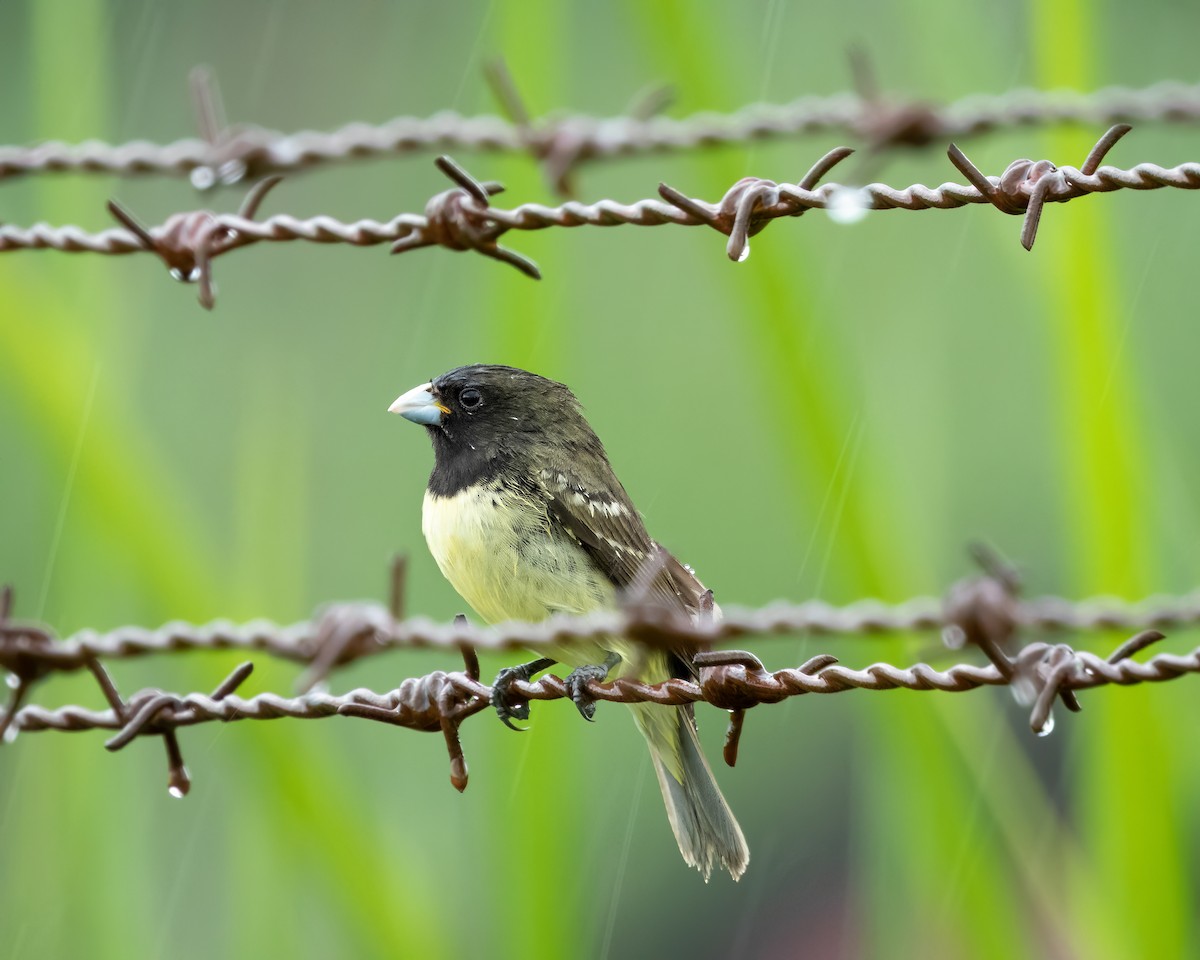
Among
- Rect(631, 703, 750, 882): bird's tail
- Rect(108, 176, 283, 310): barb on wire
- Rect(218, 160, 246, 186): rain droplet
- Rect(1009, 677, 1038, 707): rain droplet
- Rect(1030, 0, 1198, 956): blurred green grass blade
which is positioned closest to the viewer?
Rect(1009, 677, 1038, 707): rain droplet

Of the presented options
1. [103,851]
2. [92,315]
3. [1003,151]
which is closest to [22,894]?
[103,851]

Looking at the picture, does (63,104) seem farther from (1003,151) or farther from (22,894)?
(1003,151)

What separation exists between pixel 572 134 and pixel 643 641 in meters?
0.56

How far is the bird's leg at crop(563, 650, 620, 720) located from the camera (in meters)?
2.56

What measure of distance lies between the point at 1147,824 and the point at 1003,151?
6.41 ft

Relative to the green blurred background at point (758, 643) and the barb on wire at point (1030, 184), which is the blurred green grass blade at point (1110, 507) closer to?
the green blurred background at point (758, 643)

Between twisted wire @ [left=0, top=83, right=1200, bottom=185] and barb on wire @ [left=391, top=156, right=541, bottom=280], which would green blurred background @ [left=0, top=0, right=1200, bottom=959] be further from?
barb on wire @ [left=391, top=156, right=541, bottom=280]

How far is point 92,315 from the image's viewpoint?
3.43 m

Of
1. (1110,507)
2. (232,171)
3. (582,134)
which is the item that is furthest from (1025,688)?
(1110,507)

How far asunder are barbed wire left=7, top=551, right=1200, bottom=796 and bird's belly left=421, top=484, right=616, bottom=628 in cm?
85

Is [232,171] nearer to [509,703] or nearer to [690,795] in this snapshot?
[509,703]

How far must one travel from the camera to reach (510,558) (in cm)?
297

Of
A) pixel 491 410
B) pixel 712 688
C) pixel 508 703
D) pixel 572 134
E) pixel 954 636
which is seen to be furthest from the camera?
pixel 491 410

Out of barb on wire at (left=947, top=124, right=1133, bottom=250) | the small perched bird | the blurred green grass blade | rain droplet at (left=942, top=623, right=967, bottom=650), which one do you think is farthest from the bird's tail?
rain droplet at (left=942, top=623, right=967, bottom=650)
